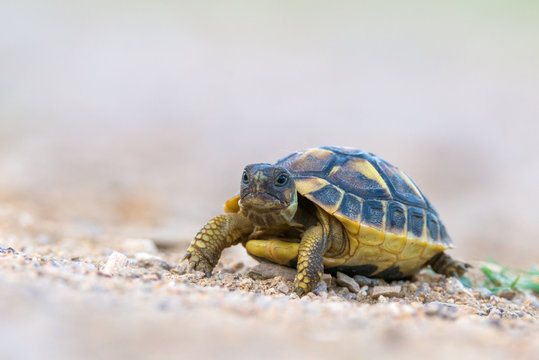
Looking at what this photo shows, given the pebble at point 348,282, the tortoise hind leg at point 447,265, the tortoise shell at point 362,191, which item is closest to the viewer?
the tortoise shell at point 362,191

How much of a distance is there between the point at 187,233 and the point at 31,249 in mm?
2499

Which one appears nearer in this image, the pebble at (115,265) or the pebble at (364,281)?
the pebble at (115,265)

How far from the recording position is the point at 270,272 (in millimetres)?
3557

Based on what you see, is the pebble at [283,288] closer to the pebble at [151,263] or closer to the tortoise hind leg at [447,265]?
the pebble at [151,263]

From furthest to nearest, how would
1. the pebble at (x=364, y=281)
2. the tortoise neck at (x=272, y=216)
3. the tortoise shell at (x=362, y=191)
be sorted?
1. the pebble at (x=364, y=281)
2. the tortoise shell at (x=362, y=191)
3. the tortoise neck at (x=272, y=216)

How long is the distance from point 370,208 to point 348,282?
517mm

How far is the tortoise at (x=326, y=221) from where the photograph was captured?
319 cm

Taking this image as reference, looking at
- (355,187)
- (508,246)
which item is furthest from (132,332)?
(508,246)

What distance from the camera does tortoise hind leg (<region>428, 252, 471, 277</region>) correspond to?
4.18 metres

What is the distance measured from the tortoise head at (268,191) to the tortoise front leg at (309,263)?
0.22m

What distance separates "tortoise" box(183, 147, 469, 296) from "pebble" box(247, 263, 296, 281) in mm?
56

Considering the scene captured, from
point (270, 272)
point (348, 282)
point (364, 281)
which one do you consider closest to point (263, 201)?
point (270, 272)

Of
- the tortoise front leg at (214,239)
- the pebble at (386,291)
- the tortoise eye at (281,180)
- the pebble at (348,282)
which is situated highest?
the tortoise eye at (281,180)

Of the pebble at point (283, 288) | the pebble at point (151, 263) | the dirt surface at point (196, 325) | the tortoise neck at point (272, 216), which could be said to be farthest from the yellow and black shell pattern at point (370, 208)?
the pebble at point (151, 263)
